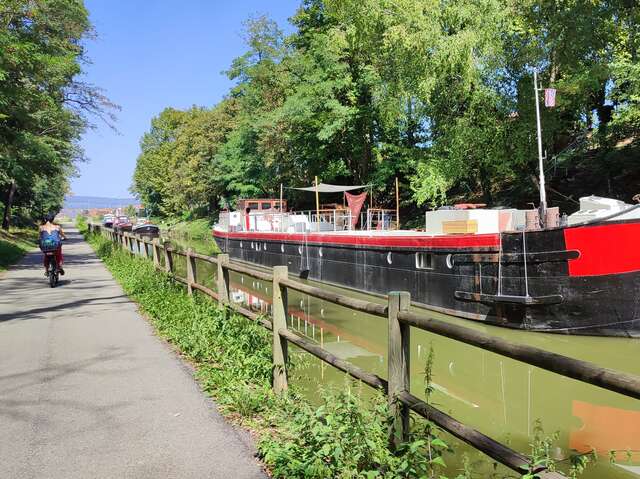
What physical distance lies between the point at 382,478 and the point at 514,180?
95.6ft

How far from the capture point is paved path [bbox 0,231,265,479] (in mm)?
3615

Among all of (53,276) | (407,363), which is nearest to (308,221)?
(53,276)

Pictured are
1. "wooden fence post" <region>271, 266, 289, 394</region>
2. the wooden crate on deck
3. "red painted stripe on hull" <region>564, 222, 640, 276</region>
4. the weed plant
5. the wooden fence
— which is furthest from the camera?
the wooden crate on deck

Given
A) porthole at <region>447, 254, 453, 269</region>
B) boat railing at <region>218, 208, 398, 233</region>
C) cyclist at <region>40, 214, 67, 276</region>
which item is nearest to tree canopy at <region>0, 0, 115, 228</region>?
cyclist at <region>40, 214, 67, 276</region>

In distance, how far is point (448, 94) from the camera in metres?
22.6

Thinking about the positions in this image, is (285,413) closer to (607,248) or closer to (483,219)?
(607,248)

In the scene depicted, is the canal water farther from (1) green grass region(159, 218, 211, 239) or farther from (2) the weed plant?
(1) green grass region(159, 218, 211, 239)

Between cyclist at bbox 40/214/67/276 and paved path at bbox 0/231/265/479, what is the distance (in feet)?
17.8

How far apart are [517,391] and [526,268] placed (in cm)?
411

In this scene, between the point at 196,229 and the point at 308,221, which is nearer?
the point at 308,221

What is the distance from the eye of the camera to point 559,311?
36.5 ft

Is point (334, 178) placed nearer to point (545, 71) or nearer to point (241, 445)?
point (545, 71)

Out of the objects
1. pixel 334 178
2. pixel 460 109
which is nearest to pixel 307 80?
pixel 334 178

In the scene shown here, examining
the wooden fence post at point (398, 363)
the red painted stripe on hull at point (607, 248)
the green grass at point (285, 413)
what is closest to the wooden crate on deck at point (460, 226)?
the red painted stripe on hull at point (607, 248)
